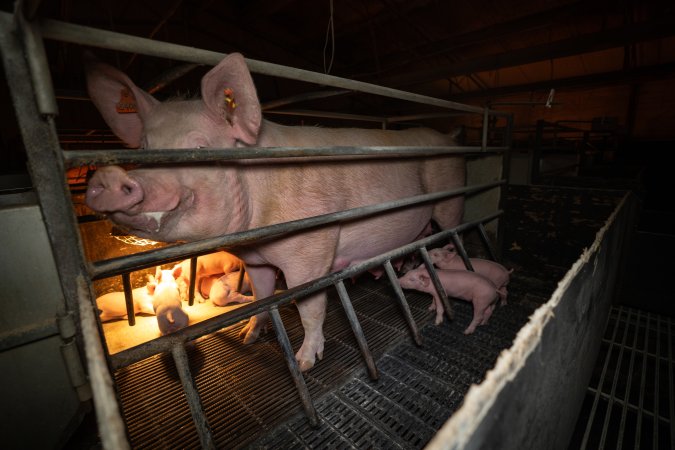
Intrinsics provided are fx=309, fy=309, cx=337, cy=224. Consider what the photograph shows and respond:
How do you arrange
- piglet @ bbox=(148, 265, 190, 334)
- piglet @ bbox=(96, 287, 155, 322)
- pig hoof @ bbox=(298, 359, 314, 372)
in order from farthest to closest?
piglet @ bbox=(96, 287, 155, 322) → piglet @ bbox=(148, 265, 190, 334) → pig hoof @ bbox=(298, 359, 314, 372)

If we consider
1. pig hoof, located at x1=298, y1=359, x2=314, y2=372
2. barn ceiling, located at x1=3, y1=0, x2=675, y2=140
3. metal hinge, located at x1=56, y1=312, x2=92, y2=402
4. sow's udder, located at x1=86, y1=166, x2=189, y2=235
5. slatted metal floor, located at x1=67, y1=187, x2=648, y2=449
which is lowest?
slatted metal floor, located at x1=67, y1=187, x2=648, y2=449

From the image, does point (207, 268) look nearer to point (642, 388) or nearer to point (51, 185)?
point (51, 185)

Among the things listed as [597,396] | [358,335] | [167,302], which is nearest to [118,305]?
[167,302]

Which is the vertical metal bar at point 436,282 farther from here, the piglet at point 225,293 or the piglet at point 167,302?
the piglet at point 167,302

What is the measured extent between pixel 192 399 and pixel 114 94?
1548 mm

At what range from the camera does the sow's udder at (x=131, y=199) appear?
1202 mm

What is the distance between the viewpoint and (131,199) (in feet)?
4.07

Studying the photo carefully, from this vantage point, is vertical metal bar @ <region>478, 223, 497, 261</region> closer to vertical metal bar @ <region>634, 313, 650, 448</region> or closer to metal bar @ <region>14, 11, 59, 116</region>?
vertical metal bar @ <region>634, 313, 650, 448</region>

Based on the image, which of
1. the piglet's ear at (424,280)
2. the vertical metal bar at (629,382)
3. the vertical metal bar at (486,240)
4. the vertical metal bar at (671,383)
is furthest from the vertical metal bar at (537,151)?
the piglet's ear at (424,280)

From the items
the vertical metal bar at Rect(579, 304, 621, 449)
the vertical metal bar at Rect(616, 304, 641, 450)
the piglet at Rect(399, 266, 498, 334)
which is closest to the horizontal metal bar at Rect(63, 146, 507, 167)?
the piglet at Rect(399, 266, 498, 334)

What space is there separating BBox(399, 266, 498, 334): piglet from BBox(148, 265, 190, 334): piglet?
2.15 metres

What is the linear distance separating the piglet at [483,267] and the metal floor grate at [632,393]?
937 millimetres

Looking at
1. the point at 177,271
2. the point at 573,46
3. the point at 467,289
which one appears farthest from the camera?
the point at 573,46

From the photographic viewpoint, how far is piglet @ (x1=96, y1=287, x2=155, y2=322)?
307 cm
